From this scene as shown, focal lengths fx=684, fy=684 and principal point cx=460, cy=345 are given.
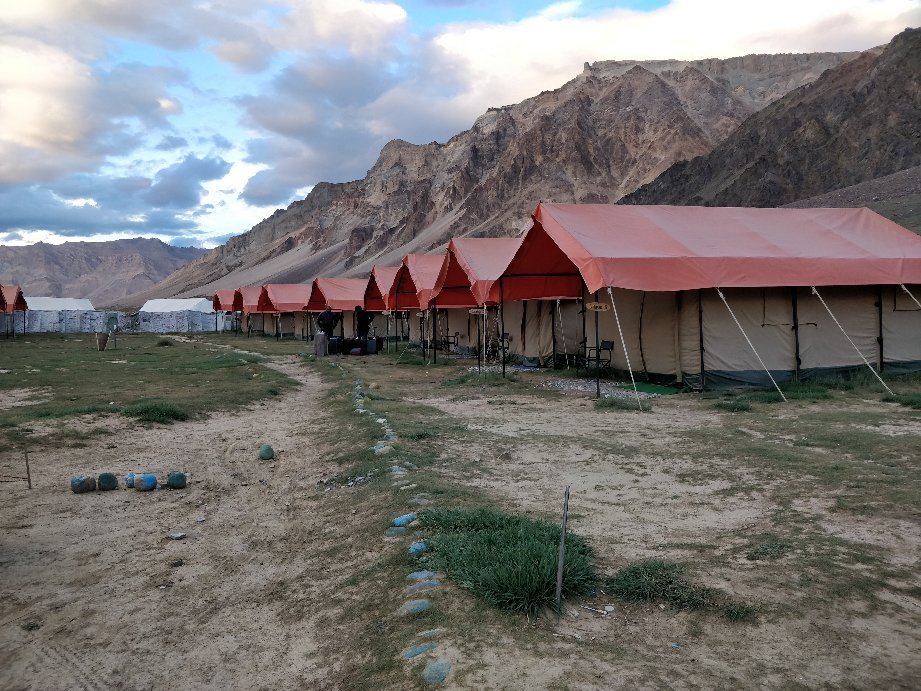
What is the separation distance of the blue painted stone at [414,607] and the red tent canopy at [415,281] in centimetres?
1633

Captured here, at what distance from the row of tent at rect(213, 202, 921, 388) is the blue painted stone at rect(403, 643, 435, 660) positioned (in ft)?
28.3

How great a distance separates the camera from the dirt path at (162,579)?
3318mm

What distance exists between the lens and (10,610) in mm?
3928

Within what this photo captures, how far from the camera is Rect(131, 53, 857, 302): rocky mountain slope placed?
291 ft

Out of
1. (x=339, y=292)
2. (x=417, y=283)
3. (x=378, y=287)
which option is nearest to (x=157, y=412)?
(x=417, y=283)

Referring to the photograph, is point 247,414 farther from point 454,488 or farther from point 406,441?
point 454,488

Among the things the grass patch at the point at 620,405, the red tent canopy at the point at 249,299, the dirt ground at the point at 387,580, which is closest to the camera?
the dirt ground at the point at 387,580

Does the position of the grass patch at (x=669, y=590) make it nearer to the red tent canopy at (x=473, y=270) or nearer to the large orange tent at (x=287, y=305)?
the red tent canopy at (x=473, y=270)

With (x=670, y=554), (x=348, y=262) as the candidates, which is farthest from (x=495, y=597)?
(x=348, y=262)

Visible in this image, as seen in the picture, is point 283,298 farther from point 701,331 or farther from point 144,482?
point 144,482

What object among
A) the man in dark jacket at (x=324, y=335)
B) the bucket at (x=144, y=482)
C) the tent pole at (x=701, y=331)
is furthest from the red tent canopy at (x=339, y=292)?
the bucket at (x=144, y=482)

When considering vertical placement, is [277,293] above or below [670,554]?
above

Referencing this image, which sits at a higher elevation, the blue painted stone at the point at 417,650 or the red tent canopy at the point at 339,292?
the red tent canopy at the point at 339,292

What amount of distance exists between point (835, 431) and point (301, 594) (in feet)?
22.2
